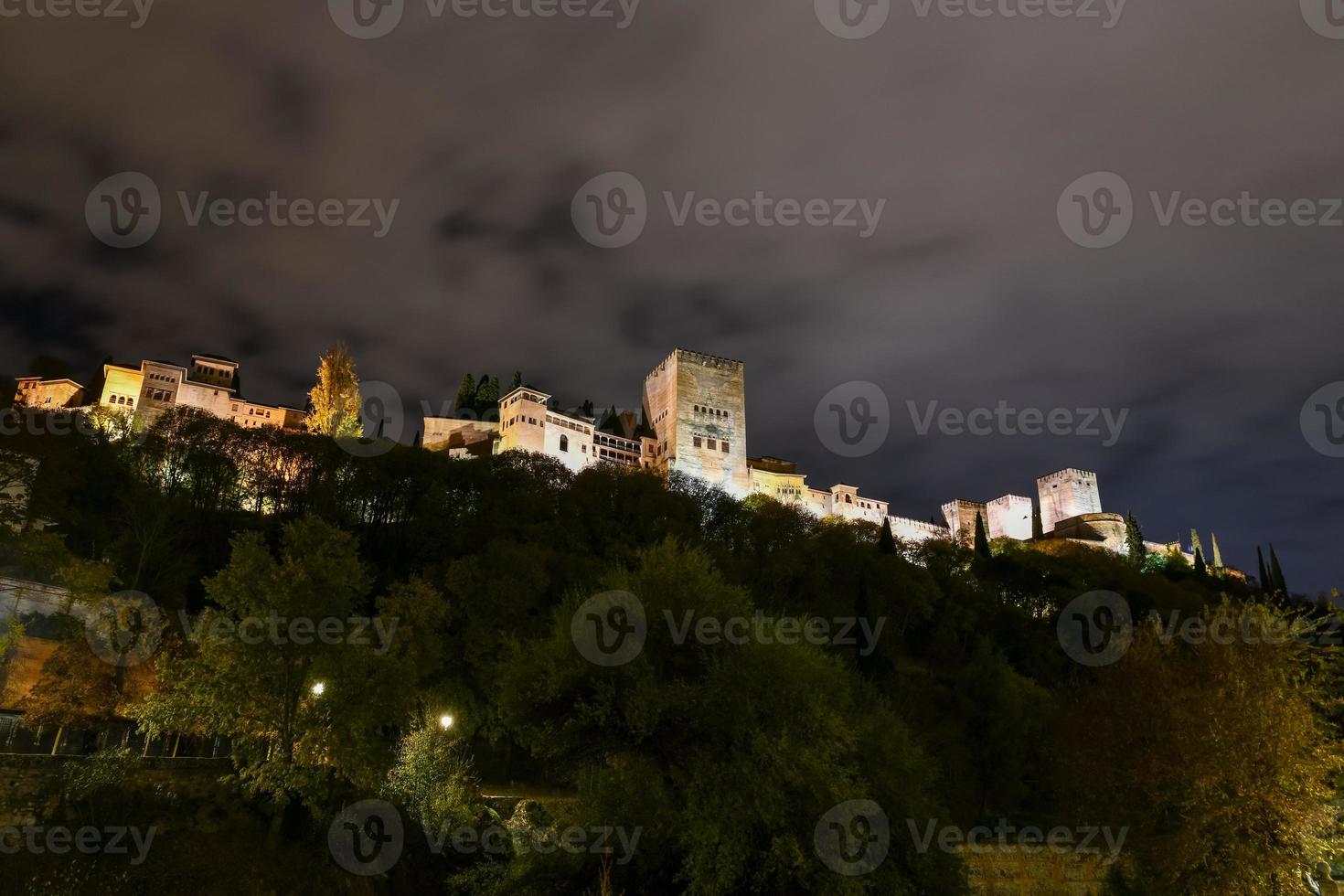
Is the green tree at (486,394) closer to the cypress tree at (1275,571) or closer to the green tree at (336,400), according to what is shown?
the green tree at (336,400)

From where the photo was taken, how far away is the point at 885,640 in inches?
2292

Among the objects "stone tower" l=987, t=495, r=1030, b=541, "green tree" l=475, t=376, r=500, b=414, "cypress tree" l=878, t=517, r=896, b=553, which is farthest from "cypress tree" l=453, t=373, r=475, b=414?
"stone tower" l=987, t=495, r=1030, b=541

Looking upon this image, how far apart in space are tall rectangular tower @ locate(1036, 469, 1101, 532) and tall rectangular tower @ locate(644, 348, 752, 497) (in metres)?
58.1

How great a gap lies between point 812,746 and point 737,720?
2087 mm

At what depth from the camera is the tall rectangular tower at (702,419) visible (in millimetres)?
95938

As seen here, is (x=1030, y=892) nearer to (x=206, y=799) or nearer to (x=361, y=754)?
(x=361, y=754)

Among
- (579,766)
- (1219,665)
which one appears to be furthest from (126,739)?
(1219,665)
